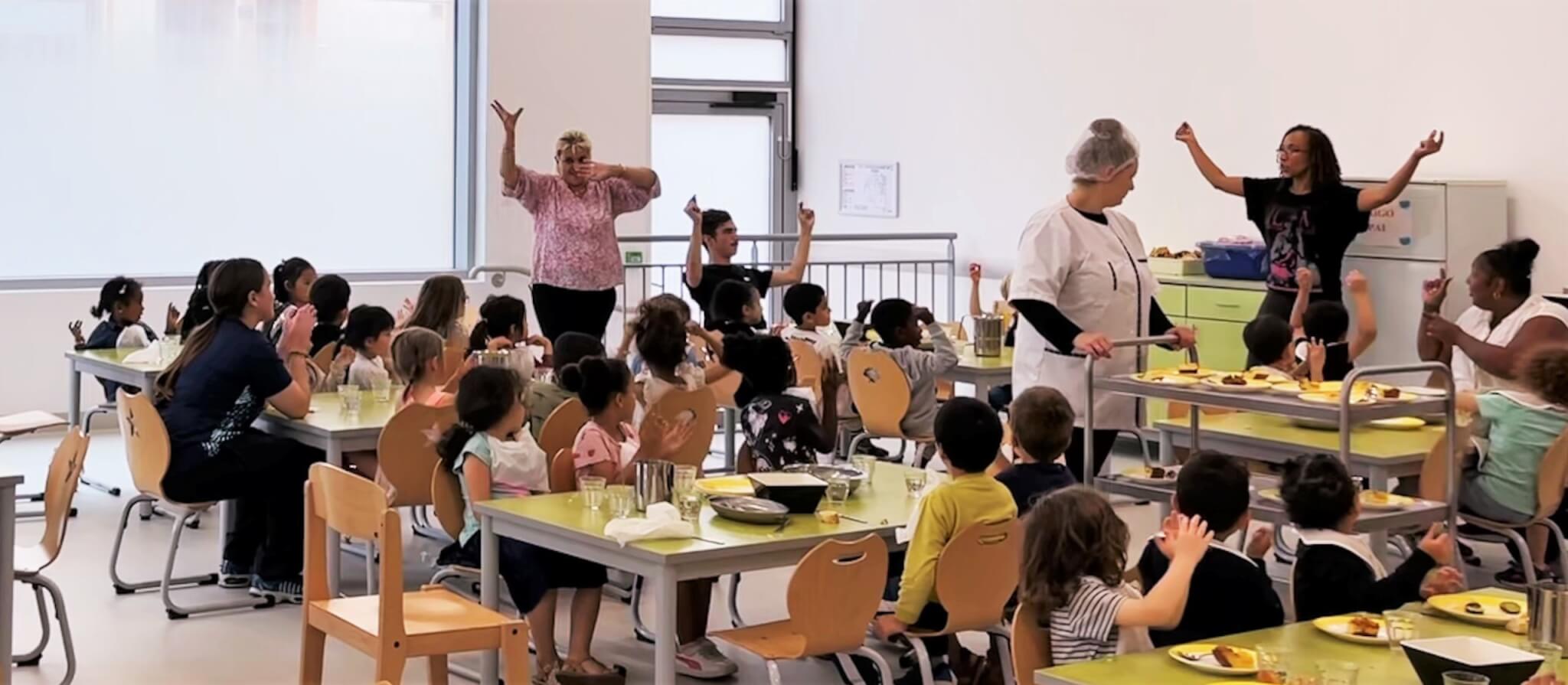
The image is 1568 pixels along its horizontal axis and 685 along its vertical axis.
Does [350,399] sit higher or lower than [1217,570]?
higher

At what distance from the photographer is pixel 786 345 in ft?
18.5

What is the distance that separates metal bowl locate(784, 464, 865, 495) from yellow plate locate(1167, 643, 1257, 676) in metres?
1.76

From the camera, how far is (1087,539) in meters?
3.61

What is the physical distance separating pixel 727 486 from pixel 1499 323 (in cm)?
327

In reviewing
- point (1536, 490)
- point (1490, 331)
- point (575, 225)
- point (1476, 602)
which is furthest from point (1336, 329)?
point (1476, 602)

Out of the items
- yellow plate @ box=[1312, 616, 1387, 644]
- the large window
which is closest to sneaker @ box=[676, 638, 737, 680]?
yellow plate @ box=[1312, 616, 1387, 644]

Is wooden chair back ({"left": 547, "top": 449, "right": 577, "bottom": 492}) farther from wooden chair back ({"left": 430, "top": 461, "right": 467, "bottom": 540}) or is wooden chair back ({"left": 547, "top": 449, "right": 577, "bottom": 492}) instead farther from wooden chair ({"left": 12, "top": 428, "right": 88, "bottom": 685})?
wooden chair ({"left": 12, "top": 428, "right": 88, "bottom": 685})

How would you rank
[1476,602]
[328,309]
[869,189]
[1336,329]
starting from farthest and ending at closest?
[869,189] < [328,309] < [1336,329] < [1476,602]

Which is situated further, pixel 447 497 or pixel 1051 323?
pixel 447 497

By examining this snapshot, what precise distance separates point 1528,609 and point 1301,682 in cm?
57

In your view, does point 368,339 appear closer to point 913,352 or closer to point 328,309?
point 328,309

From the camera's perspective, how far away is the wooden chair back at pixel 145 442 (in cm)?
571

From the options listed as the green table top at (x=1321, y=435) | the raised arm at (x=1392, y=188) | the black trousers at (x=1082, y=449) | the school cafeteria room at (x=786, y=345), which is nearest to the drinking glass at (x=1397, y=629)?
the school cafeteria room at (x=786, y=345)

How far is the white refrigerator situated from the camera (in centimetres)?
806
